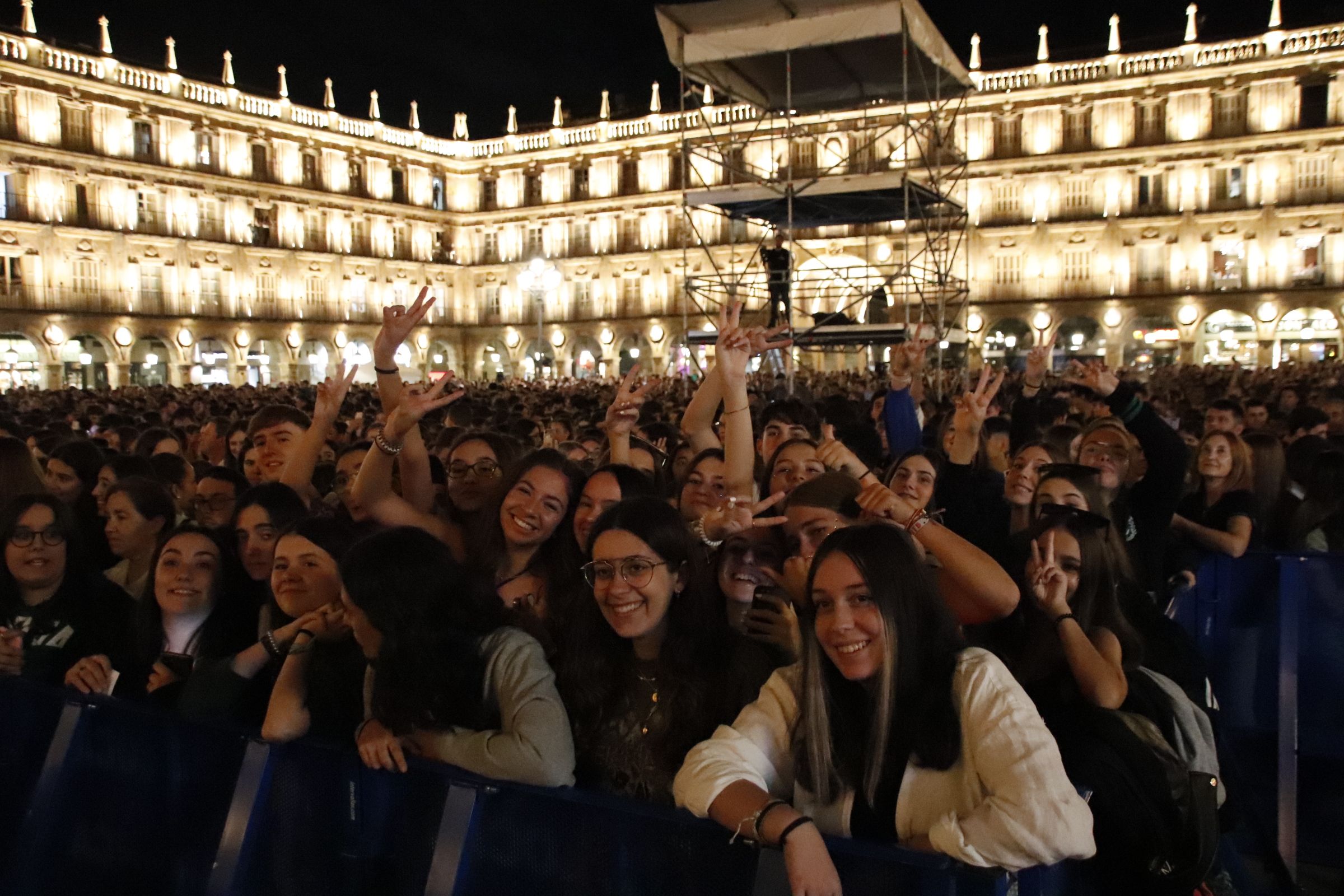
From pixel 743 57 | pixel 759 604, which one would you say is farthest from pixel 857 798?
pixel 743 57

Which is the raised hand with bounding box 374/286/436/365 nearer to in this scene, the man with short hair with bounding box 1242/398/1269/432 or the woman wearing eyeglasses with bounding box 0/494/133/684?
the woman wearing eyeglasses with bounding box 0/494/133/684

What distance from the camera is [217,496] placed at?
538 cm

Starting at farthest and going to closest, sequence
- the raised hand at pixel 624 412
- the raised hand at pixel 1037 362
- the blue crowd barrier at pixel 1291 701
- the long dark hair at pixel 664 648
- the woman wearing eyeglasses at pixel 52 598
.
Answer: the raised hand at pixel 1037 362, the raised hand at pixel 624 412, the blue crowd barrier at pixel 1291 701, the woman wearing eyeglasses at pixel 52 598, the long dark hair at pixel 664 648

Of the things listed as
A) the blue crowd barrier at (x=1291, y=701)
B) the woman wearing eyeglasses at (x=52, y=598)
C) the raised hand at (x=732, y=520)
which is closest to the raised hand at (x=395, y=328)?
the woman wearing eyeglasses at (x=52, y=598)

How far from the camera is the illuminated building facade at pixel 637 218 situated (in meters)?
37.4

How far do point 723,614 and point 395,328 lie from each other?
2.35 meters

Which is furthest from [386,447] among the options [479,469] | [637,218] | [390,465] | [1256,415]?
[637,218]

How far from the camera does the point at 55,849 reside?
138 inches

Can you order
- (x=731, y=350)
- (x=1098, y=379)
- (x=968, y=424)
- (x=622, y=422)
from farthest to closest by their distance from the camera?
(x=968, y=424)
(x=622, y=422)
(x=1098, y=379)
(x=731, y=350)

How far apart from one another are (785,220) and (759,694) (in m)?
13.5

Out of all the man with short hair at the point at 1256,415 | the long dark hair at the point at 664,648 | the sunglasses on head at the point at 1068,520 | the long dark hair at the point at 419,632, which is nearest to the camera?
the long dark hair at the point at 419,632

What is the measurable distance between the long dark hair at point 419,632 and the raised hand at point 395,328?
2.01m

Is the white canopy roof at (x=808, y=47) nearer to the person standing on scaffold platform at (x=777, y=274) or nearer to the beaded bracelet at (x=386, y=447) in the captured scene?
the person standing on scaffold platform at (x=777, y=274)

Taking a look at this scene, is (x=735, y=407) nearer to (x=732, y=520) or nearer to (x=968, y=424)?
(x=732, y=520)
